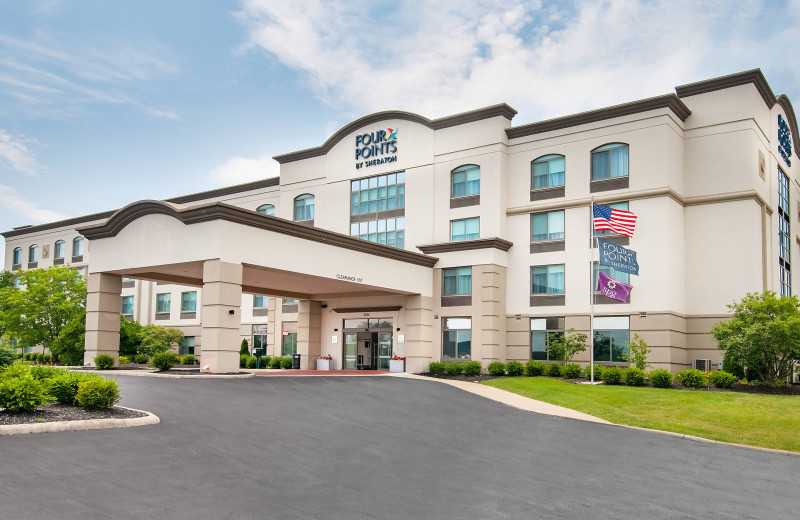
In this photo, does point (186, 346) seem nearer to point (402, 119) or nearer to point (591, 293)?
point (402, 119)

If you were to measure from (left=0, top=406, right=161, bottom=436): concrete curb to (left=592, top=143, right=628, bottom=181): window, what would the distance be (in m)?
28.8

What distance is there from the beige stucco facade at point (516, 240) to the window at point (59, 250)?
33.1 metres

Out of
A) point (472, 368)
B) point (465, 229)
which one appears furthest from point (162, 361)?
point (465, 229)

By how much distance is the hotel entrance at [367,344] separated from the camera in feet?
140

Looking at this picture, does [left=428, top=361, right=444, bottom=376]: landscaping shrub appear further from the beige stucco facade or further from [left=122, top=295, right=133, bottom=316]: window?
[left=122, top=295, right=133, bottom=316]: window

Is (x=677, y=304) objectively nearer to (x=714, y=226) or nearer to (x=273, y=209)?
(x=714, y=226)

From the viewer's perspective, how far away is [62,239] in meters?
65.9

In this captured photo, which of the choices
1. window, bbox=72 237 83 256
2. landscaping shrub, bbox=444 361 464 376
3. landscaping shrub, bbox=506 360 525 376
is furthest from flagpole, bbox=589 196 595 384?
window, bbox=72 237 83 256

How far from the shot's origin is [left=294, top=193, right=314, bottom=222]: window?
49.4 m

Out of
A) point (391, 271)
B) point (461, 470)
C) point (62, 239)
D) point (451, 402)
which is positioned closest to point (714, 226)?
point (391, 271)

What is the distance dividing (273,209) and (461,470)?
42030 mm

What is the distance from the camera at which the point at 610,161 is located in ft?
124

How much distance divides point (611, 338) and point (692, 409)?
12.0m

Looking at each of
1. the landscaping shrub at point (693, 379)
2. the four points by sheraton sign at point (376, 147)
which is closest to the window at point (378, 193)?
the four points by sheraton sign at point (376, 147)
